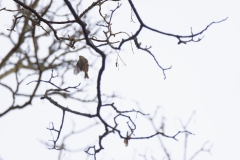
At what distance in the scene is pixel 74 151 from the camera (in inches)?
265

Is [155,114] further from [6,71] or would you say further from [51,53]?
[6,71]

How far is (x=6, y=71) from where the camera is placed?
10.1m

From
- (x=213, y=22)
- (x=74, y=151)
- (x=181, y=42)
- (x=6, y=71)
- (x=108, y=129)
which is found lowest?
(x=108, y=129)

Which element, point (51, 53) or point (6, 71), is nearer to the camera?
point (51, 53)

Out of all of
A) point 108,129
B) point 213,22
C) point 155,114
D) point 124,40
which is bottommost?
point 108,129

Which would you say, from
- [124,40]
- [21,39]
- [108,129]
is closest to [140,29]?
[124,40]

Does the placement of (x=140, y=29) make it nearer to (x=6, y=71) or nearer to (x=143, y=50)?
(x=143, y=50)

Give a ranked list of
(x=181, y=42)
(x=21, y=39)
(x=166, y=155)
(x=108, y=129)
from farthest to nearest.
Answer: (x=21, y=39) < (x=166, y=155) < (x=108, y=129) < (x=181, y=42)

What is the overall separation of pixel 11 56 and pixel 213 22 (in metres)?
7.91

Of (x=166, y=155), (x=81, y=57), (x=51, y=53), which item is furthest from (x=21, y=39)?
(x=81, y=57)

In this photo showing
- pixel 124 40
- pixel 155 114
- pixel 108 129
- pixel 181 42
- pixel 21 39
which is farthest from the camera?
pixel 21 39

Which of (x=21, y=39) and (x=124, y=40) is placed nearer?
(x=124, y=40)

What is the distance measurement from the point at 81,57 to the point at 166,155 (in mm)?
4262

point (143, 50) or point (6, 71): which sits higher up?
point (6, 71)
